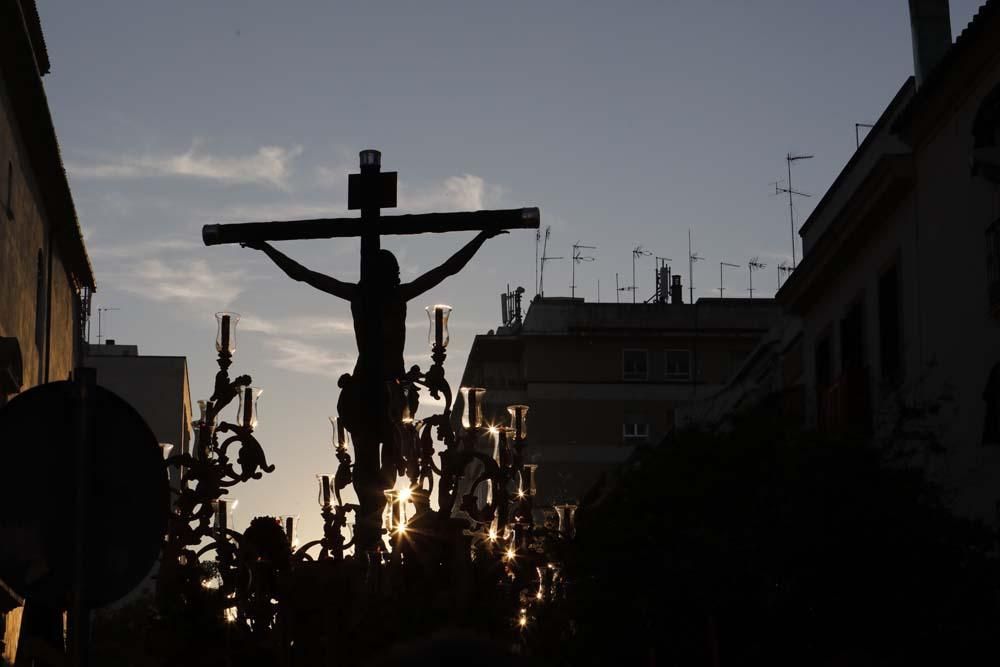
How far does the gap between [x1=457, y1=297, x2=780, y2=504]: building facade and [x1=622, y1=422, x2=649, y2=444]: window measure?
3cm

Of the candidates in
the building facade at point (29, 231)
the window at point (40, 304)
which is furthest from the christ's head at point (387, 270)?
the window at point (40, 304)

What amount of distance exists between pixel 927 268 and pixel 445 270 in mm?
13271

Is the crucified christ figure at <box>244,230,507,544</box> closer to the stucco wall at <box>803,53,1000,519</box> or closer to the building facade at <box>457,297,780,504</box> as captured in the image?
the stucco wall at <box>803,53,1000,519</box>

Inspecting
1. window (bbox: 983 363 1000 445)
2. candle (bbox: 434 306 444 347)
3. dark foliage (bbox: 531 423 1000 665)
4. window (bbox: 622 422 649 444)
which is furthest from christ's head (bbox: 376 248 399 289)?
window (bbox: 622 422 649 444)

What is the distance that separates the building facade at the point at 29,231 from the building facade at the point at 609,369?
3309 centimetres

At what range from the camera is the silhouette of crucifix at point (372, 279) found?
1094 cm

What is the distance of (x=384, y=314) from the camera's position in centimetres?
1142

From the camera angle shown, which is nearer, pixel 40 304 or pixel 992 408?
pixel 992 408

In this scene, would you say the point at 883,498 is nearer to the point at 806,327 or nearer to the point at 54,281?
the point at 806,327

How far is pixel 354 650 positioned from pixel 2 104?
12629 millimetres

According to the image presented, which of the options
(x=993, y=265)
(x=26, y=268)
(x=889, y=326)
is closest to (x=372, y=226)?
(x=993, y=265)

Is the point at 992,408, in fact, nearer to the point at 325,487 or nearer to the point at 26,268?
the point at 325,487

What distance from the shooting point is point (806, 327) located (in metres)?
31.8

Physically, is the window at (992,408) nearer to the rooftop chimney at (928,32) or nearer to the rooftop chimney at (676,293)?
the rooftop chimney at (928,32)
